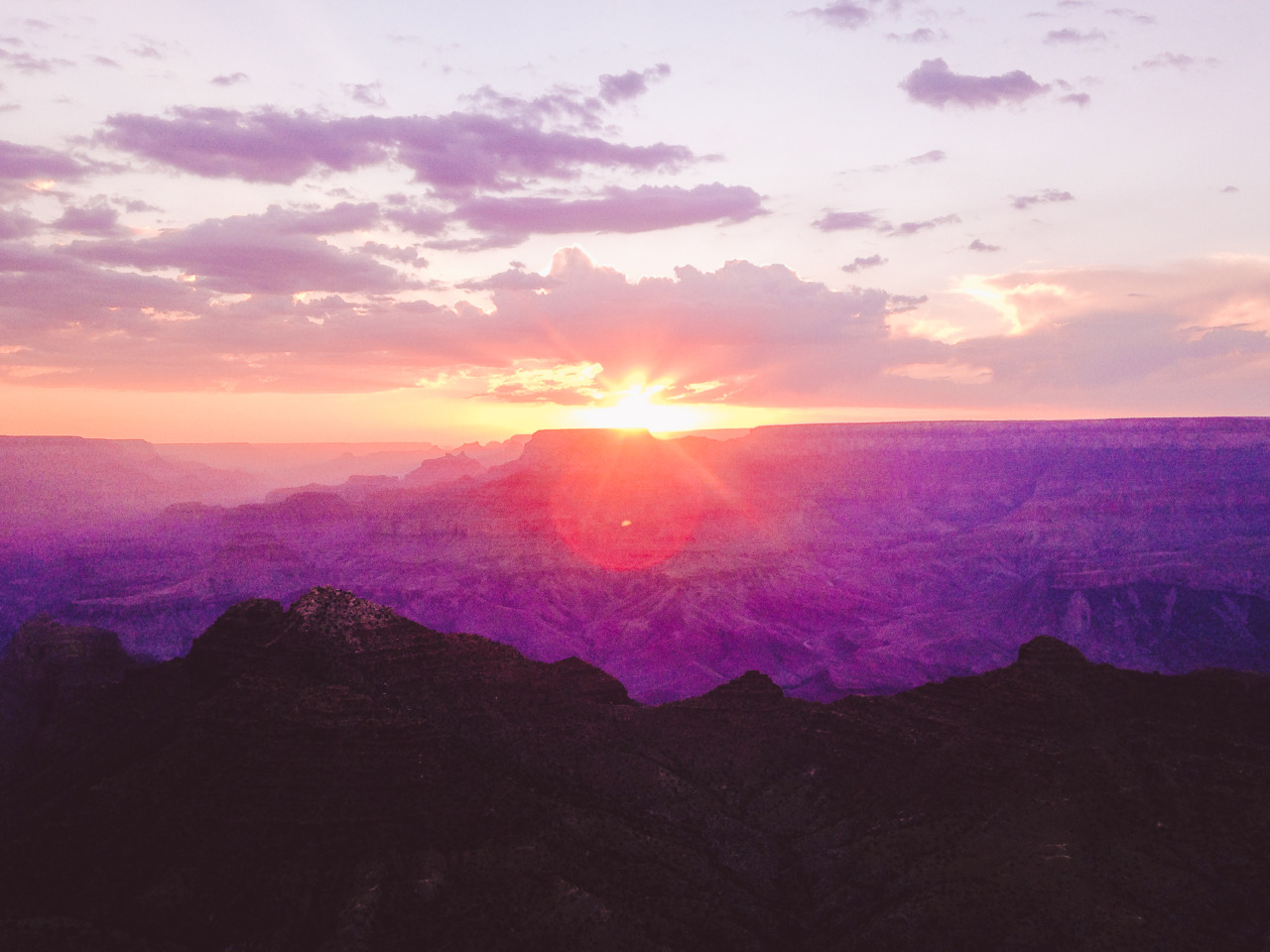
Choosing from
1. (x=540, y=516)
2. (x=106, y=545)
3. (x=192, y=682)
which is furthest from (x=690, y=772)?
(x=106, y=545)

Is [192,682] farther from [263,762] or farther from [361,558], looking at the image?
[361,558]

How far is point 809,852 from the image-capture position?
4856 cm

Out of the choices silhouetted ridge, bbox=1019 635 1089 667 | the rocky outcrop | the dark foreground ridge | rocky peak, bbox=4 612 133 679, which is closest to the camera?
the dark foreground ridge

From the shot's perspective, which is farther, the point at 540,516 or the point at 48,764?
the point at 540,516

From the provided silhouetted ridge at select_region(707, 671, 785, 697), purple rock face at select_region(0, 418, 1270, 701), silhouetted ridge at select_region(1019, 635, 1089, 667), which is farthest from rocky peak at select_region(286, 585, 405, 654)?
purple rock face at select_region(0, 418, 1270, 701)

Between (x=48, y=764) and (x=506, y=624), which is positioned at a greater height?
(x=48, y=764)

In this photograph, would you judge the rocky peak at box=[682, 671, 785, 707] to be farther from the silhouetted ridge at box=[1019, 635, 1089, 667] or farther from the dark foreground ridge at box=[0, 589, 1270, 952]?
the silhouetted ridge at box=[1019, 635, 1089, 667]

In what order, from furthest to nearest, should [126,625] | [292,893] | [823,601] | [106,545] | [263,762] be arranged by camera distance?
1. [106,545]
2. [823,601]
3. [126,625]
4. [263,762]
5. [292,893]

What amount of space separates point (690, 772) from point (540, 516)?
459ft

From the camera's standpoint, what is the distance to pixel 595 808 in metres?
49.0

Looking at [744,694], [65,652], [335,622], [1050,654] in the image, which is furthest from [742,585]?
[335,622]

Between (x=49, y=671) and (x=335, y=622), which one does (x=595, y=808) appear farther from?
(x=49, y=671)

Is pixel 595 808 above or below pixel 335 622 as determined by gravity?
below

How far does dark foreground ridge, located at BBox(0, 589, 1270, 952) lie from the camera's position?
39562 mm
